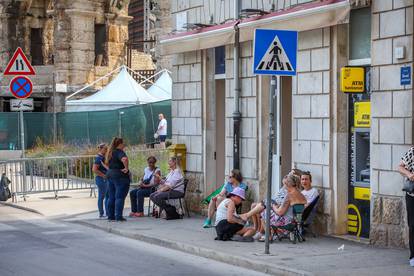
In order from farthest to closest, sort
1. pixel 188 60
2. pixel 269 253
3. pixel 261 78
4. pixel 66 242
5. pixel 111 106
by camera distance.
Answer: pixel 111 106
pixel 188 60
pixel 261 78
pixel 66 242
pixel 269 253

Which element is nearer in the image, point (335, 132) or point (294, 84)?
point (335, 132)

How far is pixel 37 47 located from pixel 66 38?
6.58m

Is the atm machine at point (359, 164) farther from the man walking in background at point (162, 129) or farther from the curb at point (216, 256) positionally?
the man walking in background at point (162, 129)

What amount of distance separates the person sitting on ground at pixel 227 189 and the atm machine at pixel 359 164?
1947mm

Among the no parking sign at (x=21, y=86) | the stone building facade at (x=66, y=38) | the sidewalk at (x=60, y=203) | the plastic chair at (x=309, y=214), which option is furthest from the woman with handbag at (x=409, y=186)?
the stone building facade at (x=66, y=38)

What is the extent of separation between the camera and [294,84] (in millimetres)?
14453

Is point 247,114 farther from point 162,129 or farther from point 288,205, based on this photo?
point 162,129

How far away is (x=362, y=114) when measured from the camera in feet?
43.1

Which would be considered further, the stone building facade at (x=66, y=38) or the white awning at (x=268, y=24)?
the stone building facade at (x=66, y=38)

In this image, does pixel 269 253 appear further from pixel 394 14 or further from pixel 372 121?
pixel 394 14

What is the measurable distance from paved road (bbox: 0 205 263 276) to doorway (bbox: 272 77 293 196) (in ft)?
9.15

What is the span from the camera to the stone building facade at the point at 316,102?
1230 cm

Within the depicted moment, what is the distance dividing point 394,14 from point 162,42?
22.8 feet

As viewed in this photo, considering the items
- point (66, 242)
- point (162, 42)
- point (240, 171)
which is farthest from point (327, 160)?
point (162, 42)
